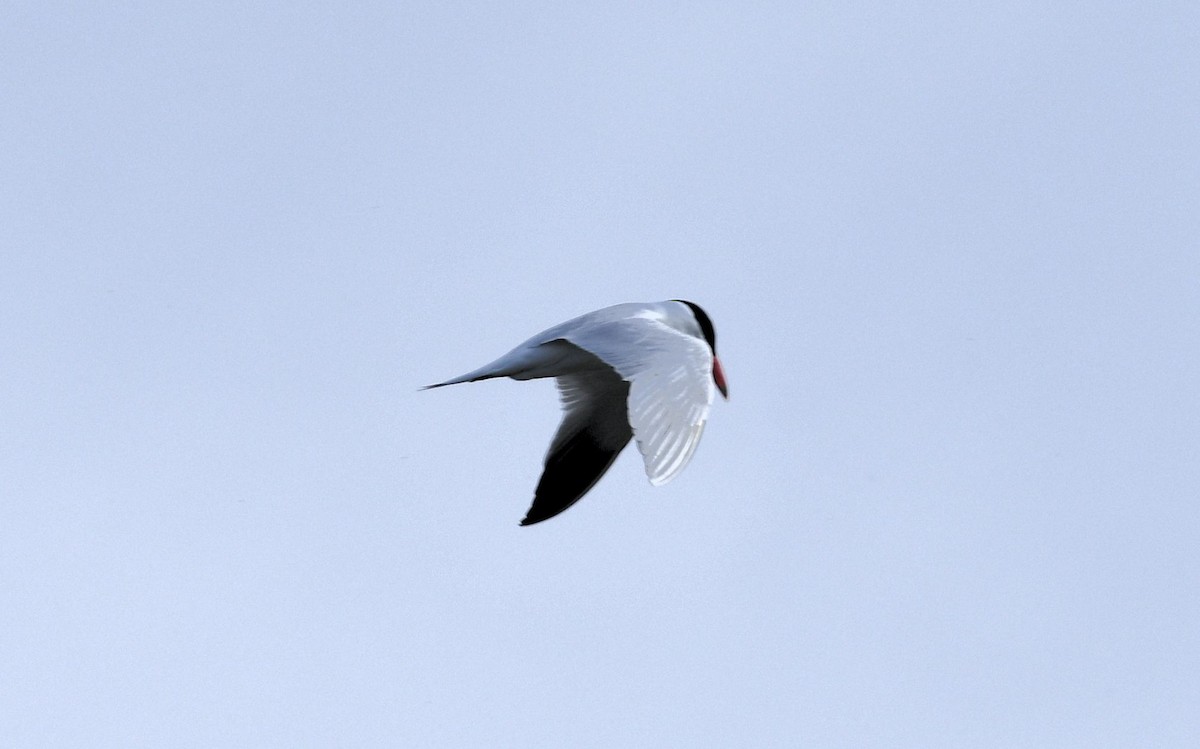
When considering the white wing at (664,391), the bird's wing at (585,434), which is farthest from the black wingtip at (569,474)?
the white wing at (664,391)

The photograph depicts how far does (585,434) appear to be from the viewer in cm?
1566

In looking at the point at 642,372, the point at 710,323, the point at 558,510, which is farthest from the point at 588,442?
the point at 642,372

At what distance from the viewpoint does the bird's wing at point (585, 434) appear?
1530 centimetres

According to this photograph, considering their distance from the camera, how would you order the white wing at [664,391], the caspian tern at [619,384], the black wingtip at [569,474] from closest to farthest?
the white wing at [664,391]
the caspian tern at [619,384]
the black wingtip at [569,474]

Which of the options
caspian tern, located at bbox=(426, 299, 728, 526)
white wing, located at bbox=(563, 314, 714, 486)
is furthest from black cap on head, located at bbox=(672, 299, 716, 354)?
white wing, located at bbox=(563, 314, 714, 486)

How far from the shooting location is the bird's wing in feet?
50.2

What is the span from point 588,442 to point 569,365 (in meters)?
0.89

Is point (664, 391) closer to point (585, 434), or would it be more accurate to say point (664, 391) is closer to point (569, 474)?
point (569, 474)

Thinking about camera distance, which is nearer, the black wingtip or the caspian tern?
the caspian tern

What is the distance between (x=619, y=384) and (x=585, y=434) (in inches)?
20.3

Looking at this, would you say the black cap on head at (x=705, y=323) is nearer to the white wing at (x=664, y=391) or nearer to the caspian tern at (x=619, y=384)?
the caspian tern at (x=619, y=384)

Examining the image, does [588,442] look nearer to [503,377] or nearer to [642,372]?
[503,377]

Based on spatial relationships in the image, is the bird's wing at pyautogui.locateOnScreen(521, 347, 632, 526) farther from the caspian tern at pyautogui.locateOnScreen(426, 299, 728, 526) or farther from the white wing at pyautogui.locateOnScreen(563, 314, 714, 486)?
the white wing at pyautogui.locateOnScreen(563, 314, 714, 486)

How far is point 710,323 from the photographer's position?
16.8 metres
